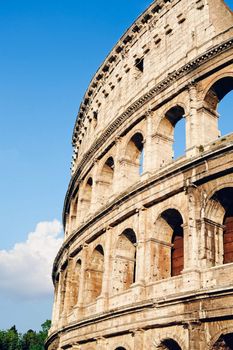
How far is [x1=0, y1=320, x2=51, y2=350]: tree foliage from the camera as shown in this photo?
187 ft

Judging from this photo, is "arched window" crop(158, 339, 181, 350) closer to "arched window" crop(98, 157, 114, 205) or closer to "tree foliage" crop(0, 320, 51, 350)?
"arched window" crop(98, 157, 114, 205)

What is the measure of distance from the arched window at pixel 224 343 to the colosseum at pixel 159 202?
0.03m

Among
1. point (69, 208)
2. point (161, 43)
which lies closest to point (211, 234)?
point (161, 43)

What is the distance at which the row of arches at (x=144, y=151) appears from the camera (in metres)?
A: 15.5

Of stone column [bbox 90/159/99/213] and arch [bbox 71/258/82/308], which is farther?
arch [bbox 71/258/82/308]

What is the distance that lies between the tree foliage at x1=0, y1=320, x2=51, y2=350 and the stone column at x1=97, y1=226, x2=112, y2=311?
45.1 m

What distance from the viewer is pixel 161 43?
754 inches

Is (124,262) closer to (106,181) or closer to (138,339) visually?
(138,339)

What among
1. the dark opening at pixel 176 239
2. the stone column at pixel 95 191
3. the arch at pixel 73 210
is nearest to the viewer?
the dark opening at pixel 176 239

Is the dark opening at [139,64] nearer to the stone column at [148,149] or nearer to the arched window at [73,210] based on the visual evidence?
the stone column at [148,149]

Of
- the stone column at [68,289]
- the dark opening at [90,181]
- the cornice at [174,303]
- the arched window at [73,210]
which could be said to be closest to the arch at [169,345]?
the cornice at [174,303]

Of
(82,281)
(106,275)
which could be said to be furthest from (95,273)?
(106,275)

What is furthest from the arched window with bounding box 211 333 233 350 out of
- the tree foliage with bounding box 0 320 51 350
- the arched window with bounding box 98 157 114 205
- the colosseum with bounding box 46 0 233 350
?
Result: the tree foliage with bounding box 0 320 51 350

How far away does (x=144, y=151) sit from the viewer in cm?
1719
